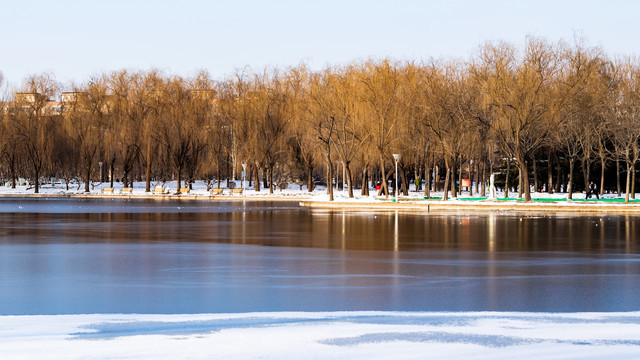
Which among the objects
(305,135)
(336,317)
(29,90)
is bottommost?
(336,317)

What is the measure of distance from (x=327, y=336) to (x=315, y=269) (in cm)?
659

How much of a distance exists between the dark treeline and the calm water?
23.4m

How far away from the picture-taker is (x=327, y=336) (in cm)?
862

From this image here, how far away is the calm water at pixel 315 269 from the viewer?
440 inches

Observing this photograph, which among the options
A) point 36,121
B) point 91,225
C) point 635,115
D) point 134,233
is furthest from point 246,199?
point 134,233

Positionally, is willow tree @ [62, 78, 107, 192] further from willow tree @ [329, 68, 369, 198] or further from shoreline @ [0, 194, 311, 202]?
willow tree @ [329, 68, 369, 198]

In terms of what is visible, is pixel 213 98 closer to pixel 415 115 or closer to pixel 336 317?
pixel 415 115

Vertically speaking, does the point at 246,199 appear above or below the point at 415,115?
below

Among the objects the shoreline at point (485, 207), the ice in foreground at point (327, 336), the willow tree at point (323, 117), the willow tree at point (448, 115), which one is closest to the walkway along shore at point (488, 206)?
the shoreline at point (485, 207)

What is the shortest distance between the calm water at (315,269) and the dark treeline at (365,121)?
23371mm

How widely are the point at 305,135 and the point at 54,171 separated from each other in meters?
32.9

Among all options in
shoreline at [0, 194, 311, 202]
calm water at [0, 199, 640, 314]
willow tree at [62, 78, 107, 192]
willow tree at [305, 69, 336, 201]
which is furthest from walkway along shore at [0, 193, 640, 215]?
willow tree at [62, 78, 107, 192]

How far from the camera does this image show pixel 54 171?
84.9 metres

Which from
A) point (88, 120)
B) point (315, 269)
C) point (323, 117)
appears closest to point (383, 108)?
point (323, 117)
